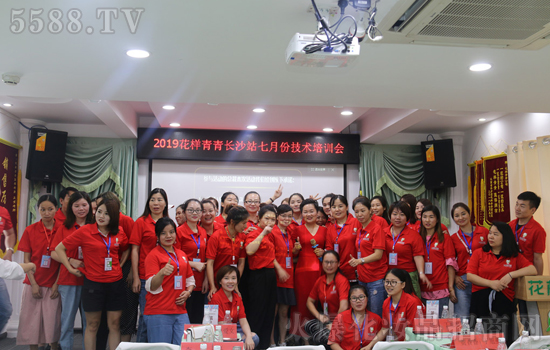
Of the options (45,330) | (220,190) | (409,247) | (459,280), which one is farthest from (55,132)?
(459,280)

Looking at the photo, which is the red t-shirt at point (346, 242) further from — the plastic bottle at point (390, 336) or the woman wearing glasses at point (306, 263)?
the plastic bottle at point (390, 336)

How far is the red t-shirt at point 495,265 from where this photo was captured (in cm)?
381

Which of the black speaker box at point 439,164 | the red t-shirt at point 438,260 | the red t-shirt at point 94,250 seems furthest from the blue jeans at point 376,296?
the black speaker box at point 439,164

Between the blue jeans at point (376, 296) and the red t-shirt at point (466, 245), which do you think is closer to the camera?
the blue jeans at point (376, 296)

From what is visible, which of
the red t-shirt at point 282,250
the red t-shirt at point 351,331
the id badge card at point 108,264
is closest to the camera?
the red t-shirt at point 351,331

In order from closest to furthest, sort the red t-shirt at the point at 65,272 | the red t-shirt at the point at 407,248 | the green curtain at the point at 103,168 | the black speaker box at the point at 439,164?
1. the red t-shirt at the point at 65,272
2. the red t-shirt at the point at 407,248
3. the green curtain at the point at 103,168
4. the black speaker box at the point at 439,164

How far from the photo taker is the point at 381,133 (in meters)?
5.88

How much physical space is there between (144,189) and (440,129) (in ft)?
13.4

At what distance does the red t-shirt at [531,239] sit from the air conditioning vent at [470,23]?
242cm

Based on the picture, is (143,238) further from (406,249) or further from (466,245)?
(466,245)

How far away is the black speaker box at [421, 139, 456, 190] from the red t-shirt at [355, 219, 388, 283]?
2429 mm

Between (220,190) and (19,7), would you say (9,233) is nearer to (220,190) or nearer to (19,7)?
(220,190)

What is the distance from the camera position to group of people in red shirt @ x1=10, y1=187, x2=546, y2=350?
3594 mm

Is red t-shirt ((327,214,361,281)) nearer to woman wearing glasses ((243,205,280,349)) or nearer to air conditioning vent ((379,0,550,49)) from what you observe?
woman wearing glasses ((243,205,280,349))
